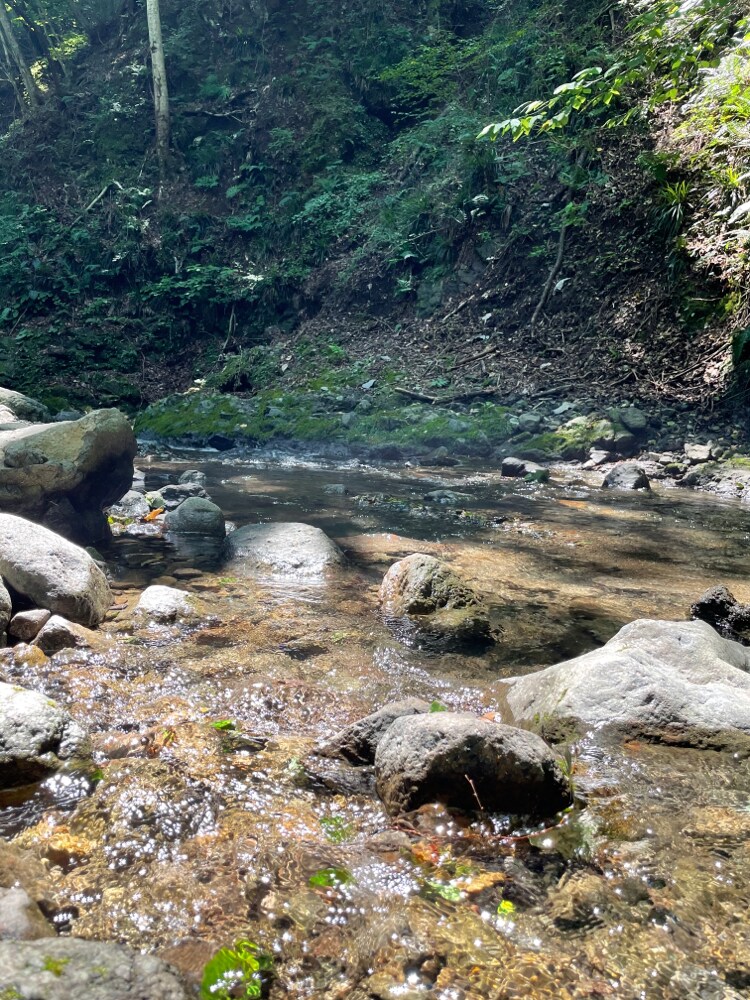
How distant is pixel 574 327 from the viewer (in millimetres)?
12883

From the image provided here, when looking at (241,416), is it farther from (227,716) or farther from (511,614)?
(227,716)

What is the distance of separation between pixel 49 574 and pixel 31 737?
1738 millimetres

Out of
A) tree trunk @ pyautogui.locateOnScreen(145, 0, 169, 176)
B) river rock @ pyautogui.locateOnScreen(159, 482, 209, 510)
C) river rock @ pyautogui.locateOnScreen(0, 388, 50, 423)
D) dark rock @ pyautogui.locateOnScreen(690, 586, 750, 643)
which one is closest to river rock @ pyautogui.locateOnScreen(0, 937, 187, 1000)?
dark rock @ pyautogui.locateOnScreen(690, 586, 750, 643)

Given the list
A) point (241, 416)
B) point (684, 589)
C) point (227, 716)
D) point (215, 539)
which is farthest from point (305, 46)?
point (227, 716)

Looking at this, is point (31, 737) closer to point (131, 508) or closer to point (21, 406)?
point (131, 508)

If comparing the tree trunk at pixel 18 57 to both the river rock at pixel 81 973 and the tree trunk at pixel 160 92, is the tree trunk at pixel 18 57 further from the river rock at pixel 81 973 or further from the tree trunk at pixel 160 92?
the river rock at pixel 81 973

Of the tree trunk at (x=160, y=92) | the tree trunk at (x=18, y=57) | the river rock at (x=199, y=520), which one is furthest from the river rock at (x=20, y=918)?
the tree trunk at (x=18, y=57)

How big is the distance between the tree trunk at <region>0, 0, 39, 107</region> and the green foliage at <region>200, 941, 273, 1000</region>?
2675cm

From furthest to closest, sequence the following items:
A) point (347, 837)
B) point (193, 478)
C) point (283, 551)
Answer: point (193, 478) < point (283, 551) < point (347, 837)

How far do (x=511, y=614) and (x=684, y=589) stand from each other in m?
1.47

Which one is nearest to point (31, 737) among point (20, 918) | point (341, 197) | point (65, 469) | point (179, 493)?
point (20, 918)

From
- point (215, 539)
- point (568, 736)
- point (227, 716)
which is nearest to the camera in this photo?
point (568, 736)

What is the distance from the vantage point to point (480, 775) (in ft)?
7.36

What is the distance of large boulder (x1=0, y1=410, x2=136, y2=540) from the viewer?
5.44 metres
